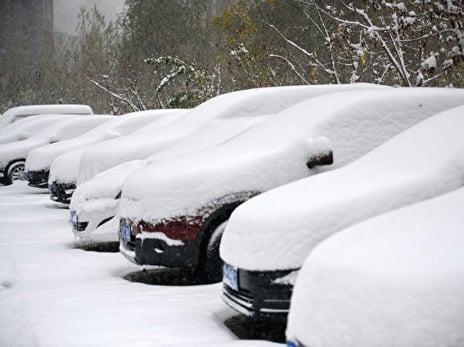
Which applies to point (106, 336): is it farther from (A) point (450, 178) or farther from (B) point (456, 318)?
(B) point (456, 318)

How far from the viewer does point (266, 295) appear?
182 inches

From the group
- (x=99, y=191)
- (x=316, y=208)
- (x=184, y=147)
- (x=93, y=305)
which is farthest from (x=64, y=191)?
(x=316, y=208)

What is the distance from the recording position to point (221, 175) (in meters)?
6.14

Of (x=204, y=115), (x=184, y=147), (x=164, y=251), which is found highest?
(x=204, y=115)

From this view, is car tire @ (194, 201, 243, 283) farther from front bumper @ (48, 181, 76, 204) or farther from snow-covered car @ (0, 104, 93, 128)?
snow-covered car @ (0, 104, 93, 128)

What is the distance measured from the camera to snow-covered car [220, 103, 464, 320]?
14.2ft

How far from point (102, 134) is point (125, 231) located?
23.0ft

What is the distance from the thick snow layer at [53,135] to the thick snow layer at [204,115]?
18.3 feet

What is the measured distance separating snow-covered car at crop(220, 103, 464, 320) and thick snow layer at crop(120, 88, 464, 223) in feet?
3.15

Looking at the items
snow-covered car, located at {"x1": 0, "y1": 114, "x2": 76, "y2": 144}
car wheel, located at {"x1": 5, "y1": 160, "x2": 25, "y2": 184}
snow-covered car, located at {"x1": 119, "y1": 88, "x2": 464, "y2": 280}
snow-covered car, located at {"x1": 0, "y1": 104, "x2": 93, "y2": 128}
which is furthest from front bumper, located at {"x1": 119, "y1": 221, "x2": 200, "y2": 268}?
snow-covered car, located at {"x1": 0, "y1": 104, "x2": 93, "y2": 128}

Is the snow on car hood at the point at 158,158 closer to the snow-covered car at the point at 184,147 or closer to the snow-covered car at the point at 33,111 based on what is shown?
the snow-covered car at the point at 184,147

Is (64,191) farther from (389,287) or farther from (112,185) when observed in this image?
(389,287)

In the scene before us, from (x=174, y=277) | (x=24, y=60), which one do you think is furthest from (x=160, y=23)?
(x=174, y=277)

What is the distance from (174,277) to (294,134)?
1888 mm
